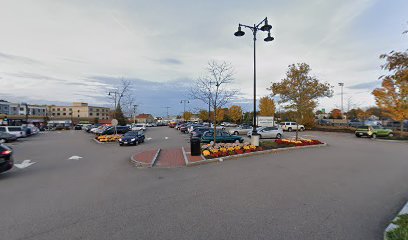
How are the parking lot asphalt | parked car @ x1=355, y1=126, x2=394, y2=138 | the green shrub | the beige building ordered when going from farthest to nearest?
the beige building → parked car @ x1=355, y1=126, x2=394, y2=138 → the parking lot asphalt → the green shrub

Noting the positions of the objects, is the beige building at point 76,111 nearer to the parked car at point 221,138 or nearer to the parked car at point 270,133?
the parked car at point 270,133

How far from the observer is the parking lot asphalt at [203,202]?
3.82 meters

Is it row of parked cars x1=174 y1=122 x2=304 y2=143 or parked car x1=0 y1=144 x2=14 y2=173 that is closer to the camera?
parked car x1=0 y1=144 x2=14 y2=173

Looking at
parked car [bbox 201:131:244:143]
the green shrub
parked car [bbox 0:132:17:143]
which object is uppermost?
parked car [bbox 201:131:244:143]

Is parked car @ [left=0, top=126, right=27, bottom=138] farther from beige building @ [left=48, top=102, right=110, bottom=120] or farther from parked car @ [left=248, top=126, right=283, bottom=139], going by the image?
beige building @ [left=48, top=102, right=110, bottom=120]

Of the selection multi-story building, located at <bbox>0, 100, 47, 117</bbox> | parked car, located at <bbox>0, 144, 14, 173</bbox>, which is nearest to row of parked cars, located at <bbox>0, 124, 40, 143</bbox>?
parked car, located at <bbox>0, 144, 14, 173</bbox>

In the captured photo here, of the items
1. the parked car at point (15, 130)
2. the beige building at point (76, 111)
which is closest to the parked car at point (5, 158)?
the parked car at point (15, 130)

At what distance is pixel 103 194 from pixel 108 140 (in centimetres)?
1718

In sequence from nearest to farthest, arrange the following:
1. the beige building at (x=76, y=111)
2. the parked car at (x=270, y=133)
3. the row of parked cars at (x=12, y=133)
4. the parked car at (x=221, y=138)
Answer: the parked car at (x=221, y=138) < the row of parked cars at (x=12, y=133) < the parked car at (x=270, y=133) < the beige building at (x=76, y=111)

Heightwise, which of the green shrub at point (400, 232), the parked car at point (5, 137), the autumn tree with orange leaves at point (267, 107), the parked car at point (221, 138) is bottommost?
→ the parked car at point (5, 137)

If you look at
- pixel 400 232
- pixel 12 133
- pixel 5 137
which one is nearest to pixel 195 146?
pixel 400 232

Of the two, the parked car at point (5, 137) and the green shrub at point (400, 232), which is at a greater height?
the green shrub at point (400, 232)

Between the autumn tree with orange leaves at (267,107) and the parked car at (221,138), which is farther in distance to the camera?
the autumn tree with orange leaves at (267,107)

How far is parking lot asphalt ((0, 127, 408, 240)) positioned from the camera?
3820 mm
